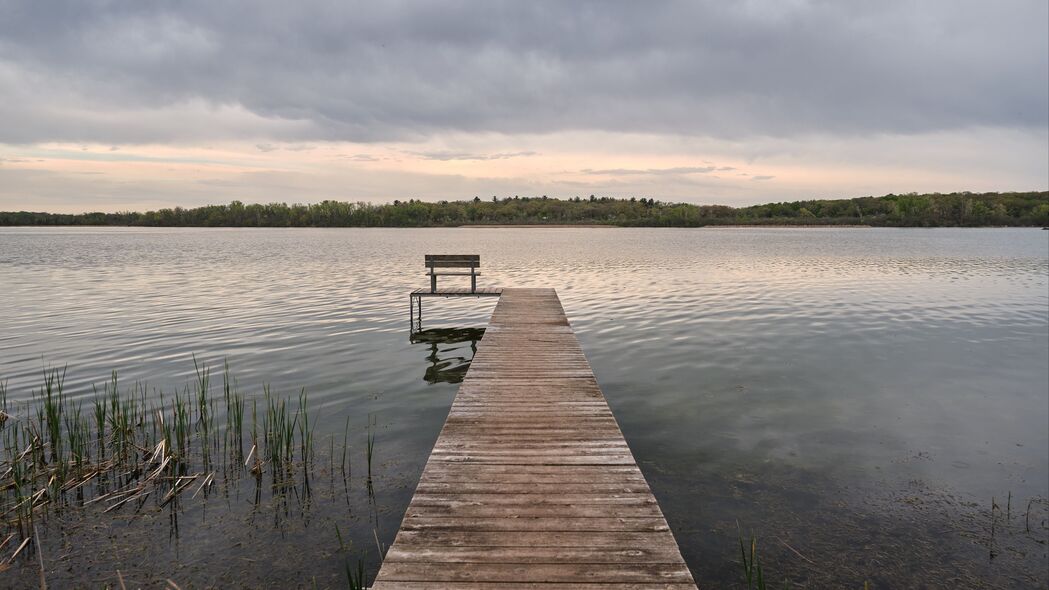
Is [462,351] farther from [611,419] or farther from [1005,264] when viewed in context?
[1005,264]

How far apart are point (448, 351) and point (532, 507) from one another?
387 inches

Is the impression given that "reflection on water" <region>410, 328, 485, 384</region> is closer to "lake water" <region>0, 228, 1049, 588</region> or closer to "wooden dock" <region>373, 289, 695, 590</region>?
"lake water" <region>0, 228, 1049, 588</region>

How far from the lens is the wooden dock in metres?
3.75

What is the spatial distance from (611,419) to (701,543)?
65.7 inches

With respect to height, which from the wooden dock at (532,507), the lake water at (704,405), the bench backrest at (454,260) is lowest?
the lake water at (704,405)

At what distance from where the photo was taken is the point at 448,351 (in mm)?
14281

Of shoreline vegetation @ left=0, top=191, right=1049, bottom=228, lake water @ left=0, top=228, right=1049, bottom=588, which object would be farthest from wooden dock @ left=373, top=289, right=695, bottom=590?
shoreline vegetation @ left=0, top=191, right=1049, bottom=228

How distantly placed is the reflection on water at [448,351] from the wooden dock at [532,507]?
3.66 meters

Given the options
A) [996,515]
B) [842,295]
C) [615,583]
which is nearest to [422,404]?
[615,583]

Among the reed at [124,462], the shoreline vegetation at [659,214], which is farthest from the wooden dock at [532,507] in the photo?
the shoreline vegetation at [659,214]

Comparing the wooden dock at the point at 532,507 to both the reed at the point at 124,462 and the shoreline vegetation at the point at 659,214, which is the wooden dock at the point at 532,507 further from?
the shoreline vegetation at the point at 659,214

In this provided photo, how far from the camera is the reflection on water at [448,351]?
1205 cm

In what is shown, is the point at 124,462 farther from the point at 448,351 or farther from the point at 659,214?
the point at 659,214

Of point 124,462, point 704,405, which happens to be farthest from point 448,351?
point 124,462
